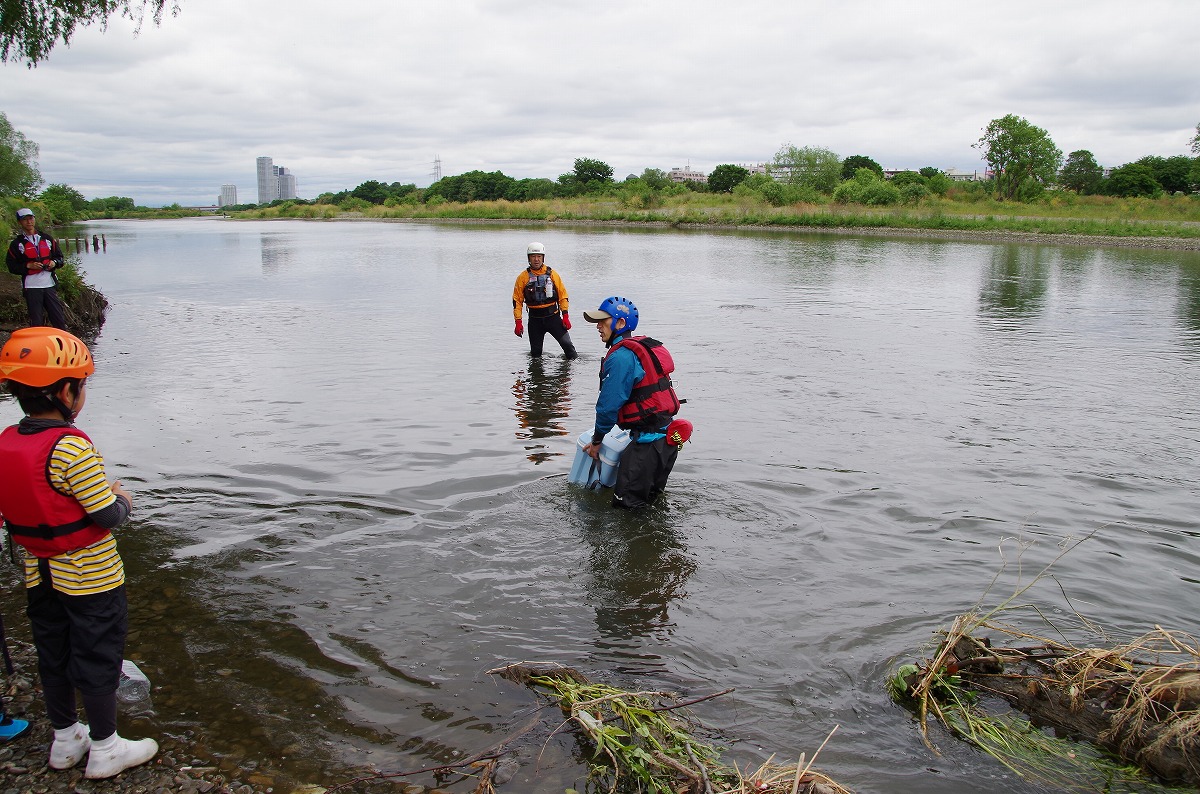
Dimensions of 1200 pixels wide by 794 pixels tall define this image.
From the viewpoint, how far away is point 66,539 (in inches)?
140

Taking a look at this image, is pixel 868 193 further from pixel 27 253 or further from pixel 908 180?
pixel 27 253

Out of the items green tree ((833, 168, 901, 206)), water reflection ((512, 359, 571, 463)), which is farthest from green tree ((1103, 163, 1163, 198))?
water reflection ((512, 359, 571, 463))

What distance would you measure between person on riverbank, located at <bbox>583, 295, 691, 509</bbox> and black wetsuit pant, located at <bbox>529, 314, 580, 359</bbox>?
7.04 metres

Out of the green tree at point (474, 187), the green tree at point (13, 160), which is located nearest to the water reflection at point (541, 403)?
the green tree at point (13, 160)

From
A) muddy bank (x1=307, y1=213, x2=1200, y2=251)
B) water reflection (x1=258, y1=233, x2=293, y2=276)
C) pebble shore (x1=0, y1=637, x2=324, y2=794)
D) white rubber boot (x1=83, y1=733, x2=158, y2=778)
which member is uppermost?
muddy bank (x1=307, y1=213, x2=1200, y2=251)

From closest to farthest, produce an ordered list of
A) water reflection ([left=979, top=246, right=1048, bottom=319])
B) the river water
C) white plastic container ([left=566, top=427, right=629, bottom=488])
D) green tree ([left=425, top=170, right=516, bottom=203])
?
the river water, white plastic container ([left=566, top=427, right=629, bottom=488]), water reflection ([left=979, top=246, right=1048, bottom=319]), green tree ([left=425, top=170, right=516, bottom=203])

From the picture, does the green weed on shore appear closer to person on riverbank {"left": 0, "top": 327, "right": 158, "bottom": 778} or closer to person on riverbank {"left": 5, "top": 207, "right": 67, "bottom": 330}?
person on riverbank {"left": 5, "top": 207, "right": 67, "bottom": 330}

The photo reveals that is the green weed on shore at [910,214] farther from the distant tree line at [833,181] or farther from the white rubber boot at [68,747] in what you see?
the white rubber boot at [68,747]

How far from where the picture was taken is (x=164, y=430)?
31.3ft

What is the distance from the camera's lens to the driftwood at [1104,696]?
3.85 metres

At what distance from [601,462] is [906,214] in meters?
63.9

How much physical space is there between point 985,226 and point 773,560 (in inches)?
2360

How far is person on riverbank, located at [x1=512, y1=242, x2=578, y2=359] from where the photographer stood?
524 inches

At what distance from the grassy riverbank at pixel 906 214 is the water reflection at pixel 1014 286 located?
1559 cm
